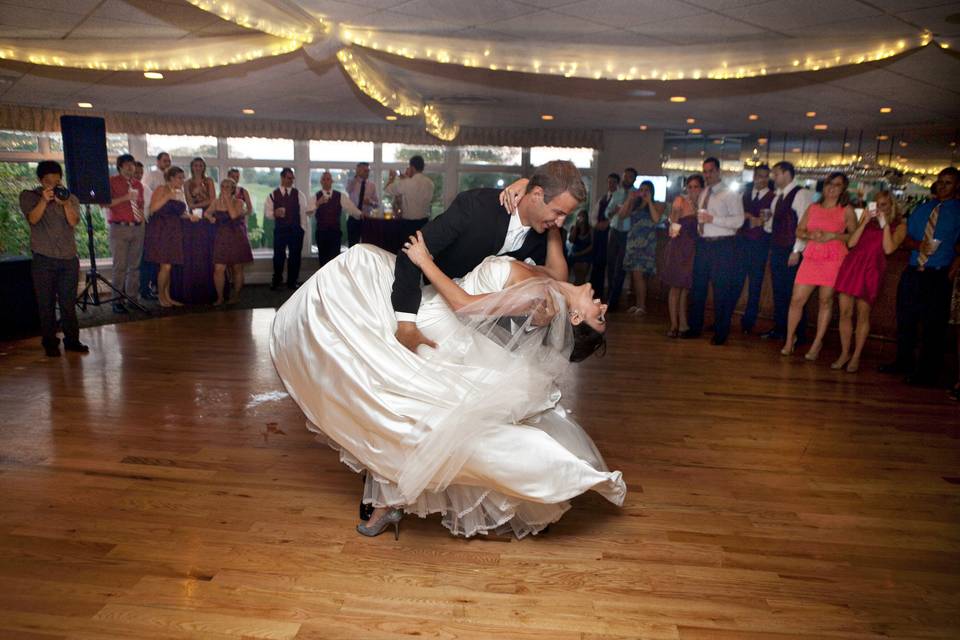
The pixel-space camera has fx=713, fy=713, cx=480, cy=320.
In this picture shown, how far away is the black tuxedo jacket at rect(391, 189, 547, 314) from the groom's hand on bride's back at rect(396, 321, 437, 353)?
5cm

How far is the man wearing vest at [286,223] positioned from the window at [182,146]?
3.07 m

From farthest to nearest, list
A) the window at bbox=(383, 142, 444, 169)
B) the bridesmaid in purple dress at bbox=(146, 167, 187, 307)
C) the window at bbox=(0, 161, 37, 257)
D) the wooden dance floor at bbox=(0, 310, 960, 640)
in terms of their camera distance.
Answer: the window at bbox=(383, 142, 444, 169) < the window at bbox=(0, 161, 37, 257) < the bridesmaid in purple dress at bbox=(146, 167, 187, 307) < the wooden dance floor at bbox=(0, 310, 960, 640)

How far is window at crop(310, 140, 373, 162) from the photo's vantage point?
39.5 ft

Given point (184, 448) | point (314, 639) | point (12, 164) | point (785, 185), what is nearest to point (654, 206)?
point (785, 185)

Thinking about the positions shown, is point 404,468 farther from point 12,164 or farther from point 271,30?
point 12,164

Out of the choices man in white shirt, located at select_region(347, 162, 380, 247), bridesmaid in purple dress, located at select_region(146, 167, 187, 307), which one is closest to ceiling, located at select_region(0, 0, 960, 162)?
man in white shirt, located at select_region(347, 162, 380, 247)

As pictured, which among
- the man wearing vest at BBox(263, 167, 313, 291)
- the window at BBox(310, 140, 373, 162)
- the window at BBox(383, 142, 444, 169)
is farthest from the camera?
the window at BBox(383, 142, 444, 169)

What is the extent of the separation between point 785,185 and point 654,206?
61.7 inches

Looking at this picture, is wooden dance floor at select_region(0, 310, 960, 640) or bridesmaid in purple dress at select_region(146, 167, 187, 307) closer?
wooden dance floor at select_region(0, 310, 960, 640)

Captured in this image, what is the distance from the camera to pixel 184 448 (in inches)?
140

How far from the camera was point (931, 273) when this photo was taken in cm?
535

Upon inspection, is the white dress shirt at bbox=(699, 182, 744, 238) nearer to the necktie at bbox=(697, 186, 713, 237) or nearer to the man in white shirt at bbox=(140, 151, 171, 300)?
the necktie at bbox=(697, 186, 713, 237)

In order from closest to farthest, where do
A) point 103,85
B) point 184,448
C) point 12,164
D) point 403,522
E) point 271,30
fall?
point 403,522
point 184,448
point 271,30
point 103,85
point 12,164

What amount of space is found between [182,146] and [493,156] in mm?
5090
